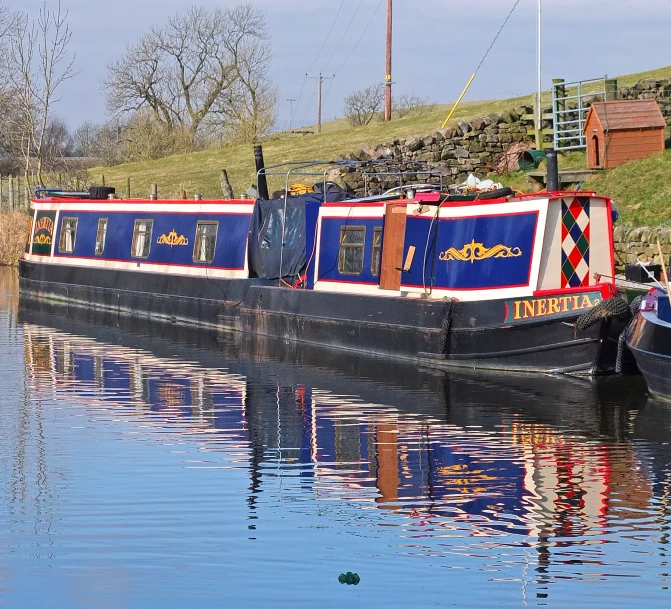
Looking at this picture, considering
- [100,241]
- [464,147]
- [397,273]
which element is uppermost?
[464,147]

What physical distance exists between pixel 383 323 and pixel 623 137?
11017 millimetres

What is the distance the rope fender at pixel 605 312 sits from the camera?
1472 cm

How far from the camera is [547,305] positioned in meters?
15.3

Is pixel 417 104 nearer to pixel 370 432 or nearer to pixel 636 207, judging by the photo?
pixel 636 207

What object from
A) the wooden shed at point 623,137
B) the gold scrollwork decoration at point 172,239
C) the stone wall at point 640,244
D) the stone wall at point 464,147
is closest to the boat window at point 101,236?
the gold scrollwork decoration at point 172,239

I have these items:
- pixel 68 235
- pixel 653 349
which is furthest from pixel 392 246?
pixel 68 235

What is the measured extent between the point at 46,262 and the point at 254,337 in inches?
342

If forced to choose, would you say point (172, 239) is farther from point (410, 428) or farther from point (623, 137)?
point (410, 428)

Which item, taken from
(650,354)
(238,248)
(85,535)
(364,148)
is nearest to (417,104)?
(364,148)

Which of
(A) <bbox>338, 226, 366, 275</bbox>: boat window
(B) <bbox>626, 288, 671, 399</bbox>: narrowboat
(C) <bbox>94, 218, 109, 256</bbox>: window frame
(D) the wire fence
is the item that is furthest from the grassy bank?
(B) <bbox>626, 288, 671, 399</bbox>: narrowboat

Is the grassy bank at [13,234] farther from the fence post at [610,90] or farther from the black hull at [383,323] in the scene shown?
the fence post at [610,90]

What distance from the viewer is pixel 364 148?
108ft

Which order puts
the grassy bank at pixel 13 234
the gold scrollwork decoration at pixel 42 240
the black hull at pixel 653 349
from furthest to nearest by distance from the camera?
the grassy bank at pixel 13 234 → the gold scrollwork decoration at pixel 42 240 → the black hull at pixel 653 349

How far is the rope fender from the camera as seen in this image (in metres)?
14.7
